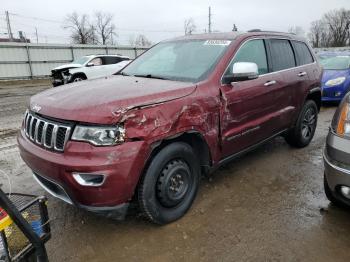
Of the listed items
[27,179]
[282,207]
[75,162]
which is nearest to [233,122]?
[282,207]

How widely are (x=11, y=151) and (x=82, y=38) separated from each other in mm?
53642

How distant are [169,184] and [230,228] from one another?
2.41 feet

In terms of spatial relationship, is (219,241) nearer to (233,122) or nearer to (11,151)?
(233,122)

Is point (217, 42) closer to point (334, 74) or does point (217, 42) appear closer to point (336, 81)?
point (336, 81)

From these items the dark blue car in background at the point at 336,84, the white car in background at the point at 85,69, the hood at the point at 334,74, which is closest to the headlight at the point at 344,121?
the dark blue car in background at the point at 336,84

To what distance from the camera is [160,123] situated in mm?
2783

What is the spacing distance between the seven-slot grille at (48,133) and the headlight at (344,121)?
2343 mm

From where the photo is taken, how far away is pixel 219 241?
291 cm

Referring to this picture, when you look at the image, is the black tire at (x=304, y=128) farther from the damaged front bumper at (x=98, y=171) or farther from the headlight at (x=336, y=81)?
the headlight at (x=336, y=81)

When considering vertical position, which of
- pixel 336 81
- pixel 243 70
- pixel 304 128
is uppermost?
pixel 243 70

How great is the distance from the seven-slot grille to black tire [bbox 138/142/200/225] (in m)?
0.75

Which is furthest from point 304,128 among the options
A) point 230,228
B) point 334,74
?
point 334,74

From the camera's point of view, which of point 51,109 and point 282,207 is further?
point 282,207

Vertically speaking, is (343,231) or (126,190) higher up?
(126,190)
